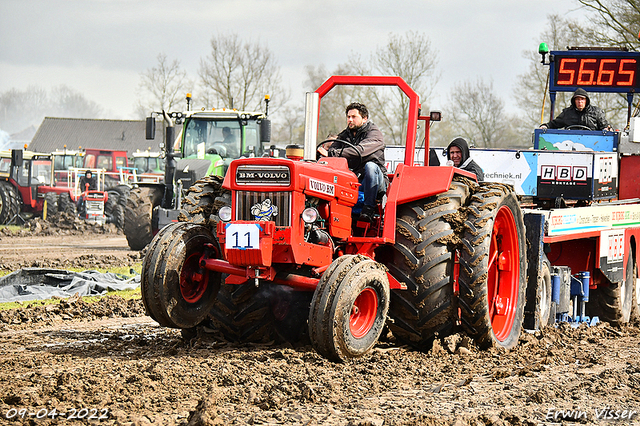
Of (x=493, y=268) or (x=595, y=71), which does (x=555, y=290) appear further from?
(x=595, y=71)

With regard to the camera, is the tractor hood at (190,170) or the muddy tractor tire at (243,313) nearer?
the muddy tractor tire at (243,313)

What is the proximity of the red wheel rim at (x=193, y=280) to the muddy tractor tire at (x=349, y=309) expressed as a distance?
114 cm

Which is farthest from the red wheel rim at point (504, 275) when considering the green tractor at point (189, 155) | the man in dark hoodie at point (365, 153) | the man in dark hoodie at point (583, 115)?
the green tractor at point (189, 155)

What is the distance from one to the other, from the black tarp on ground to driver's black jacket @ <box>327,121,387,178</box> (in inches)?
198

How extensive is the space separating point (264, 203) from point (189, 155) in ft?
36.7

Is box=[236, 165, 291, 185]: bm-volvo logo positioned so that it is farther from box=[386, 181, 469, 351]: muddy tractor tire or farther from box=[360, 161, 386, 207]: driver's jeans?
box=[386, 181, 469, 351]: muddy tractor tire

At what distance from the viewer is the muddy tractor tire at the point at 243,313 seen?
6367mm

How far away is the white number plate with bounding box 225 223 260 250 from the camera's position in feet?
18.1

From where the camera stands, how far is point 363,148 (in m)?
6.48

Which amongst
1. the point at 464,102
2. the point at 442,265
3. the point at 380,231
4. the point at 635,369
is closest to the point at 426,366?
the point at 442,265

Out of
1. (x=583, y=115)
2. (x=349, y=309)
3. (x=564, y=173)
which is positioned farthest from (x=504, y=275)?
(x=583, y=115)

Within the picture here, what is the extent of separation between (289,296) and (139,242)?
34.9 ft

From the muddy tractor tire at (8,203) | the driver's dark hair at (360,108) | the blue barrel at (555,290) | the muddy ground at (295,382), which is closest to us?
the muddy ground at (295,382)

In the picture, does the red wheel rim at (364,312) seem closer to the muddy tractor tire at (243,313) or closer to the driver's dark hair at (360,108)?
the muddy tractor tire at (243,313)
